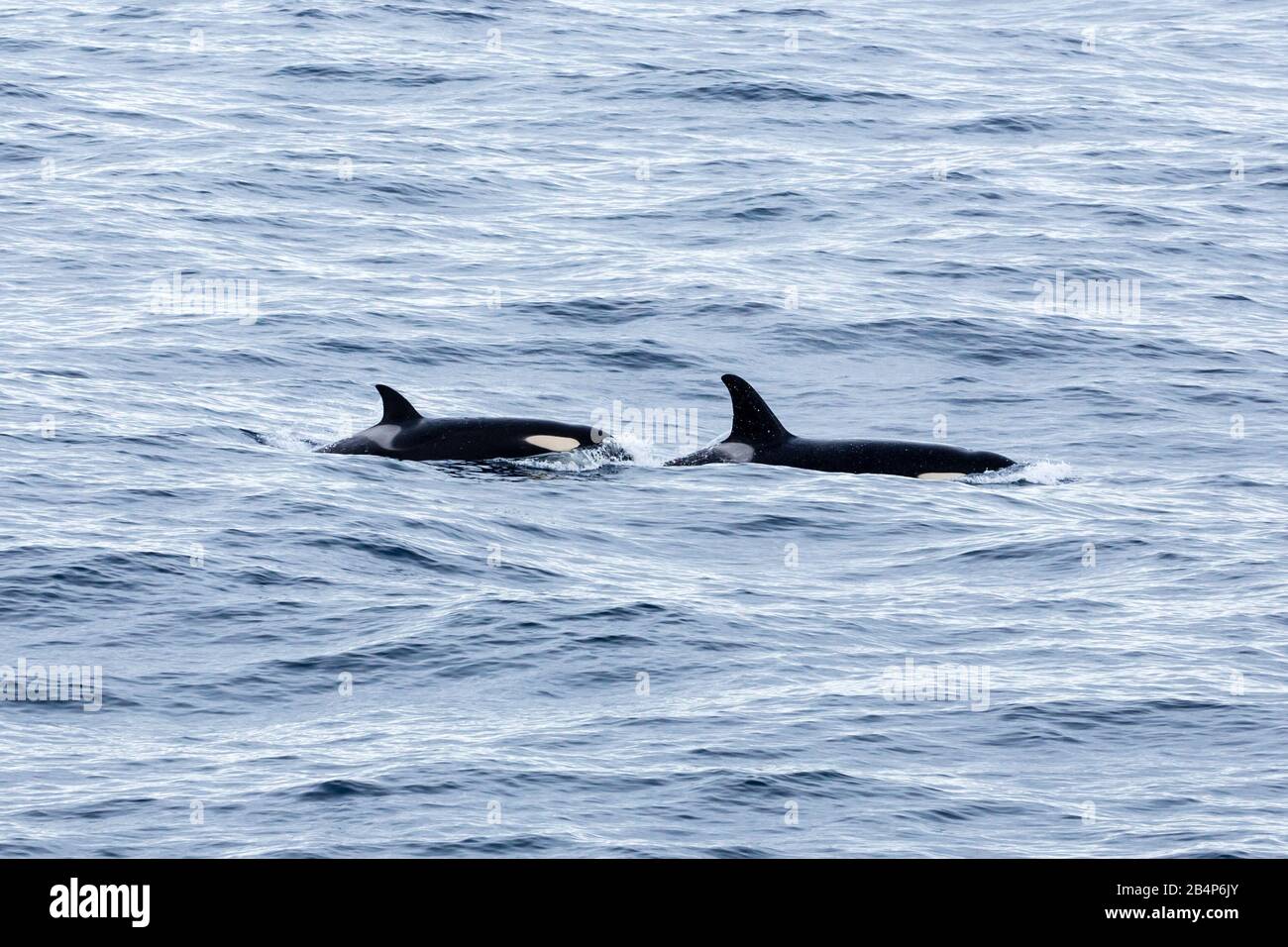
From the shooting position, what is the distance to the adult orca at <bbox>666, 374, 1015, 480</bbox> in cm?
2180

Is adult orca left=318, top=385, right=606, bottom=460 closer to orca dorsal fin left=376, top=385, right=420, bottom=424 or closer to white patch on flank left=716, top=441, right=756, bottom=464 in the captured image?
orca dorsal fin left=376, top=385, right=420, bottom=424

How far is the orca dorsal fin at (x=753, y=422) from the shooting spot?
22016mm

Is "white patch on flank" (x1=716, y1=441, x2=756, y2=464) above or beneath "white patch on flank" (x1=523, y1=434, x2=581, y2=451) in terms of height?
beneath

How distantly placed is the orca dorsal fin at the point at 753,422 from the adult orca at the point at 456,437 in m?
1.51

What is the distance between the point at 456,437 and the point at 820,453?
3812 millimetres

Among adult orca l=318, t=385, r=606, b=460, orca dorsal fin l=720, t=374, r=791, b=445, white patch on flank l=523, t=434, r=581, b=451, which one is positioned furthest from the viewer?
orca dorsal fin l=720, t=374, r=791, b=445

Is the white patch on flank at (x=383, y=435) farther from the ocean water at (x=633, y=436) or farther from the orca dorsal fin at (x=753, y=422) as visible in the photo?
the orca dorsal fin at (x=753, y=422)

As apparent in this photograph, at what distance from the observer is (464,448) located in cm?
2167

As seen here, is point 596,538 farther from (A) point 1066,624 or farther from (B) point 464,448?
(A) point 1066,624

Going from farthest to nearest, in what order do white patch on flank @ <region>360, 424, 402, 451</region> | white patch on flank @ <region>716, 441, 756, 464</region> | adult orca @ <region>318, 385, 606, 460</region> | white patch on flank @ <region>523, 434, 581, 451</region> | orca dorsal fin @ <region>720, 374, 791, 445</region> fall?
white patch on flank @ <region>716, 441, 756, 464</region>
orca dorsal fin @ <region>720, 374, 791, 445</region>
white patch on flank @ <region>360, 424, 402, 451</region>
white patch on flank @ <region>523, 434, 581, 451</region>
adult orca @ <region>318, 385, 606, 460</region>

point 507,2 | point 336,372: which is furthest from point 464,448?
point 507,2

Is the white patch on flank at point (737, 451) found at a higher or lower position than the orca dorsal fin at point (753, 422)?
lower

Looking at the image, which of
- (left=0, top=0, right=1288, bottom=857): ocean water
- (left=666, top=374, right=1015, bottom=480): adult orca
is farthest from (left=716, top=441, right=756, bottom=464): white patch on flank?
(left=0, top=0, right=1288, bottom=857): ocean water

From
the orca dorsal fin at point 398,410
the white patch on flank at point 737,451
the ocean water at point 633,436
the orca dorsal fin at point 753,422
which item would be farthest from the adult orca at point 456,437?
the orca dorsal fin at point 753,422
